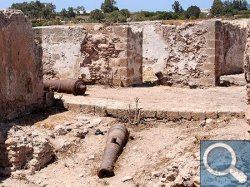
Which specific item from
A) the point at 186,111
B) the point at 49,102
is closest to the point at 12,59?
the point at 49,102

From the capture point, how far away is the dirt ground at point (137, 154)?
23.5 feet

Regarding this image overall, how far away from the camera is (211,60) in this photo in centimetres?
1455

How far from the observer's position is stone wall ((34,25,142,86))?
14602 mm

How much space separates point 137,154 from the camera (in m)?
8.52

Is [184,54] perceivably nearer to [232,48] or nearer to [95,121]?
[232,48]

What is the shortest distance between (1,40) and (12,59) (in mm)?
601

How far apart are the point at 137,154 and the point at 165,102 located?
112 inches

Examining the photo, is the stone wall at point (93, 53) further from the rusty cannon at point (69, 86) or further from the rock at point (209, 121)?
the rock at point (209, 121)

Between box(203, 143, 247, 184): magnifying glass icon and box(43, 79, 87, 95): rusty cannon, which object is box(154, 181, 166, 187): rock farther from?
box(43, 79, 87, 95): rusty cannon

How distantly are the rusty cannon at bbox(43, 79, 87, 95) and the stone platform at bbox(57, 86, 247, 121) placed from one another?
23cm

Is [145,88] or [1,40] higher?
[1,40]

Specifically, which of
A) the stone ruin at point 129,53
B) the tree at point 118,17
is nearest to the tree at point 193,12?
the tree at point 118,17

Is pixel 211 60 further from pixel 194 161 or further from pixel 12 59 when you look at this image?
pixel 194 161

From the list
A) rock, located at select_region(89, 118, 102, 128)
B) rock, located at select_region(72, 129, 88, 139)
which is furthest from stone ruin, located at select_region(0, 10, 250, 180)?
rock, located at select_region(72, 129, 88, 139)
